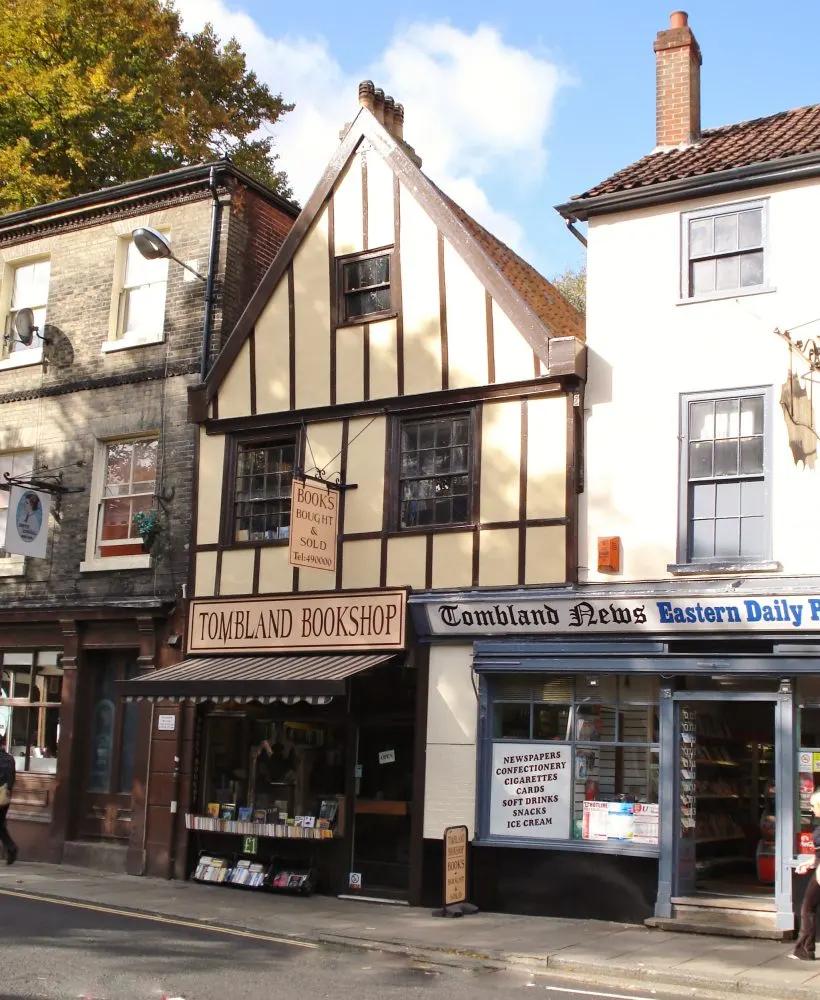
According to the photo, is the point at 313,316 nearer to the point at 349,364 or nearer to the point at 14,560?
the point at 349,364

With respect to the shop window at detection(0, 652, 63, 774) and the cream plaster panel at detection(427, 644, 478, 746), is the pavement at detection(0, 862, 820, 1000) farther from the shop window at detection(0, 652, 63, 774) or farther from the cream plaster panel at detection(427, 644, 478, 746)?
the shop window at detection(0, 652, 63, 774)

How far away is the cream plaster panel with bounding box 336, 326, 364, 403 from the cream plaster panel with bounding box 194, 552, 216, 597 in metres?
2.92

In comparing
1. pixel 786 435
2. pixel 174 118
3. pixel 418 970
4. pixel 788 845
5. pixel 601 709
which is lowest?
pixel 418 970

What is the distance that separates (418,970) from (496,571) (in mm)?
5088

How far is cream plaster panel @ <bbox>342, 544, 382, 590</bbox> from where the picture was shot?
15641 mm

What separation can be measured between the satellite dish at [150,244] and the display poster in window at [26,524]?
163 inches

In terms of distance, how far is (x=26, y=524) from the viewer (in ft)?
60.7

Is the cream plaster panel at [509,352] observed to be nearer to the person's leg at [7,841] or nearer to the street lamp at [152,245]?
the street lamp at [152,245]

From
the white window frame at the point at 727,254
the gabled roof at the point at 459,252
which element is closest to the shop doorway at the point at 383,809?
the gabled roof at the point at 459,252

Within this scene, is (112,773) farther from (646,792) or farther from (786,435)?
(786,435)

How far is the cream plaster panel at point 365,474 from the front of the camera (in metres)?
15.8

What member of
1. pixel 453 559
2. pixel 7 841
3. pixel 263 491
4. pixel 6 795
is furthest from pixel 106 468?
pixel 453 559

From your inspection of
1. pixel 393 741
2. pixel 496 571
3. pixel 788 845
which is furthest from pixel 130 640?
pixel 788 845

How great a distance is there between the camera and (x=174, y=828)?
1667 centimetres
